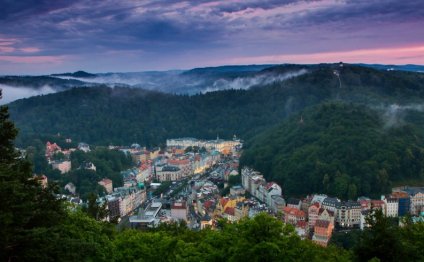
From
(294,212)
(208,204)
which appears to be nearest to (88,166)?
(208,204)

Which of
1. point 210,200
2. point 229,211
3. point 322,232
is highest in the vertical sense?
point 322,232

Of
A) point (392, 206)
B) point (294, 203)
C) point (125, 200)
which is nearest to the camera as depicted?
point (392, 206)

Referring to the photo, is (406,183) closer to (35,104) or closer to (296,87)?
(296,87)

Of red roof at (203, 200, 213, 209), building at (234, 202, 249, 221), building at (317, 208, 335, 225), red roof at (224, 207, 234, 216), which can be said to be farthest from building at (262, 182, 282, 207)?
building at (317, 208, 335, 225)

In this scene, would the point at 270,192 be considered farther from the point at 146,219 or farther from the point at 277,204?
A: the point at 146,219

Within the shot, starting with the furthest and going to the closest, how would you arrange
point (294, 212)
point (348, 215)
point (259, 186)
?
1. point (259, 186)
2. point (348, 215)
3. point (294, 212)

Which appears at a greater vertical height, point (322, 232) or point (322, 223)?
point (322, 223)

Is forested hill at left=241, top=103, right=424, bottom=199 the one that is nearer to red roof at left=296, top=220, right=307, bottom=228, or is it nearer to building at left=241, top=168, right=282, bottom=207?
building at left=241, top=168, right=282, bottom=207
